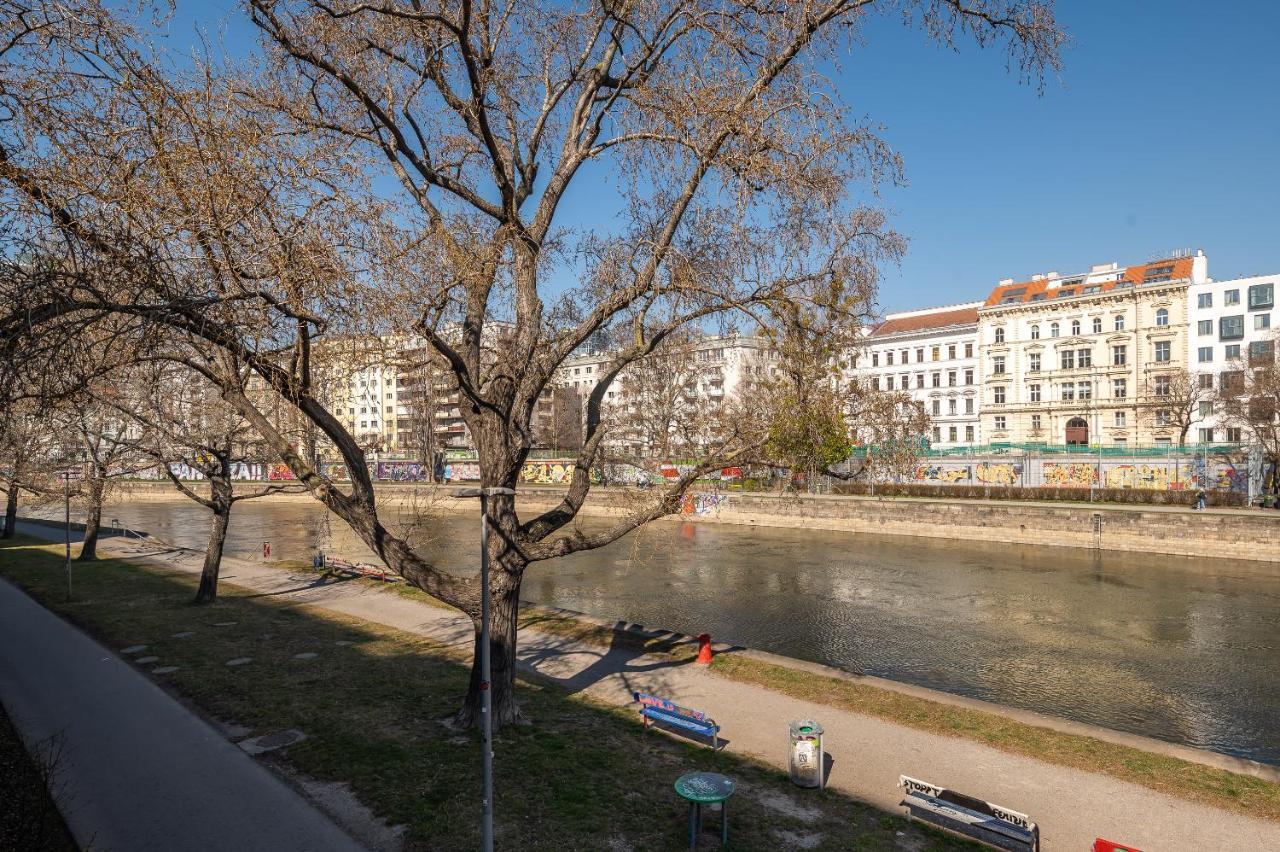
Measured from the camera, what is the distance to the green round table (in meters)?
7.44

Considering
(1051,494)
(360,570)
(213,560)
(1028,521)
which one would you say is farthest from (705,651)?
(1051,494)

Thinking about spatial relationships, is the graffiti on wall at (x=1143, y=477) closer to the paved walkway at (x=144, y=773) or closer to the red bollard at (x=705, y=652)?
the red bollard at (x=705, y=652)

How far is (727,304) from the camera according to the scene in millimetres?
9445

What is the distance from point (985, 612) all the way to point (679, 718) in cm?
1658

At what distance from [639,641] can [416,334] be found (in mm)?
9506

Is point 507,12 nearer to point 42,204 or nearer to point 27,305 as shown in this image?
point 42,204

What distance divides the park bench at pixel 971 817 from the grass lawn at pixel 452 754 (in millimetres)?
224

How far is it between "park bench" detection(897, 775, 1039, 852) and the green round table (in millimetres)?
2149

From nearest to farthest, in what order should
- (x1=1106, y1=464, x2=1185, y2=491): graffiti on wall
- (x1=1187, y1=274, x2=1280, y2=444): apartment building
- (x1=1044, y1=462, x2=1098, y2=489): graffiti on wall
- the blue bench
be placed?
the blue bench < (x1=1106, y1=464, x2=1185, y2=491): graffiti on wall < (x1=1044, y1=462, x2=1098, y2=489): graffiti on wall < (x1=1187, y1=274, x2=1280, y2=444): apartment building

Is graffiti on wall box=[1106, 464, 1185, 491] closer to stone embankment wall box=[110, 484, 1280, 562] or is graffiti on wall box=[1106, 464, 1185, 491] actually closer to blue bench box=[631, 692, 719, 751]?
stone embankment wall box=[110, 484, 1280, 562]

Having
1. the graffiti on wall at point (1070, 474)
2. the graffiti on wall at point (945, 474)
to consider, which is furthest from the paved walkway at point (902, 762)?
the graffiti on wall at point (945, 474)

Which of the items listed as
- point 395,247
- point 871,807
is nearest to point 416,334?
point 395,247

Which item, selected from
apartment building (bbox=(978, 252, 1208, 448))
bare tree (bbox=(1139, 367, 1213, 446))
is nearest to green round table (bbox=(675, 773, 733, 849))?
bare tree (bbox=(1139, 367, 1213, 446))

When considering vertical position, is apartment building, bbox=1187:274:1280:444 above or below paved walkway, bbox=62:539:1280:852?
above
